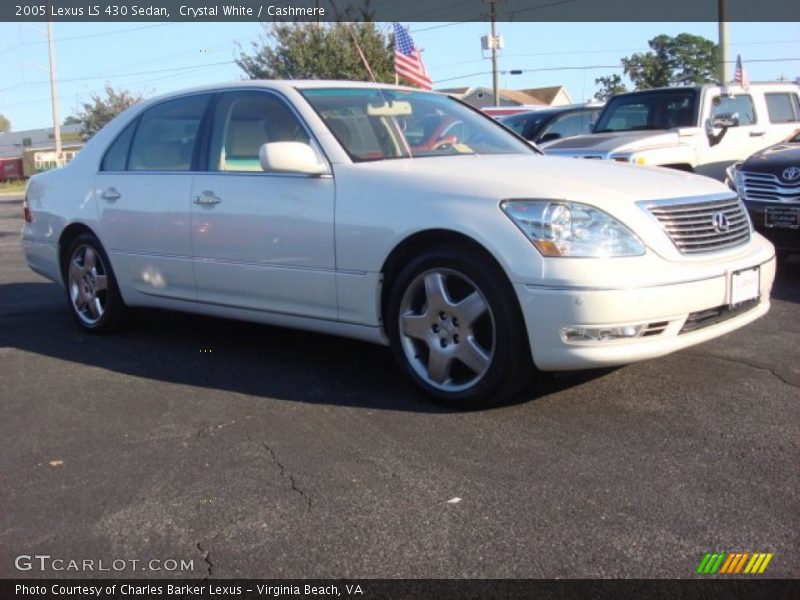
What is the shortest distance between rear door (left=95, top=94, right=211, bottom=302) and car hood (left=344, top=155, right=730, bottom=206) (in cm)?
133

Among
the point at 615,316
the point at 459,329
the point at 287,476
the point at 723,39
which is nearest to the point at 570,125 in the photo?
the point at 723,39

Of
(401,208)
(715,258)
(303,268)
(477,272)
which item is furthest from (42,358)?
(715,258)

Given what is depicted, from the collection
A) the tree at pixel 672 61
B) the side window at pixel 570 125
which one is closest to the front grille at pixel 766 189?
the side window at pixel 570 125

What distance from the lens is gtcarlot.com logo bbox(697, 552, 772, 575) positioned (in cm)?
264

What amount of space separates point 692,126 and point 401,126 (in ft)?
19.4

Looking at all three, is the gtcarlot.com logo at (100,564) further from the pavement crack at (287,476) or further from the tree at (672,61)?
the tree at (672,61)

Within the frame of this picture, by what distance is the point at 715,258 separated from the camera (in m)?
4.08

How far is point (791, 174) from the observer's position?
7.36 metres

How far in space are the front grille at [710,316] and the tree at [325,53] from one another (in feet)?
60.0

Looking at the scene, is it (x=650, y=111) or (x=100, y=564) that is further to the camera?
(x=650, y=111)

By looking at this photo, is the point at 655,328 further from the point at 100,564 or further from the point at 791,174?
the point at 791,174

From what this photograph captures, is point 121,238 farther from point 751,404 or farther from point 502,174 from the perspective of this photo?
point 751,404

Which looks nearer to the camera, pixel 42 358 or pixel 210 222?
pixel 210 222

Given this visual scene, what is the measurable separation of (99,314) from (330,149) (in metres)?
2.42
